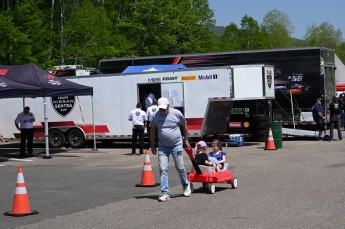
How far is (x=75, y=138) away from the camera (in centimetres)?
2786

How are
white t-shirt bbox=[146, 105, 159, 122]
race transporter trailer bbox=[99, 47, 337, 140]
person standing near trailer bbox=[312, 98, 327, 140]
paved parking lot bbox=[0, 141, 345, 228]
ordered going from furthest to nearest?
race transporter trailer bbox=[99, 47, 337, 140] < person standing near trailer bbox=[312, 98, 327, 140] < white t-shirt bbox=[146, 105, 159, 122] < paved parking lot bbox=[0, 141, 345, 228]

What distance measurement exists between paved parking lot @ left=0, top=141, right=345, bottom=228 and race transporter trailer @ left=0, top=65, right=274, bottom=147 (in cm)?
463

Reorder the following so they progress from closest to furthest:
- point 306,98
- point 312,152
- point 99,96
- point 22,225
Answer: point 22,225 → point 312,152 → point 99,96 → point 306,98

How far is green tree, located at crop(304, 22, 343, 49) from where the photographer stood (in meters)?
123

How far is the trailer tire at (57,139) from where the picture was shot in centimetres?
2792

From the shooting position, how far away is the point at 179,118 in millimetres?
13078

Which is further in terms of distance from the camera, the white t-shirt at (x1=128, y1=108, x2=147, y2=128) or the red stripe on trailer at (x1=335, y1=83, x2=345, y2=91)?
the red stripe on trailer at (x1=335, y1=83, x2=345, y2=91)

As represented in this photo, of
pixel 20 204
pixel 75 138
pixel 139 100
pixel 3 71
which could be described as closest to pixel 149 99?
pixel 139 100

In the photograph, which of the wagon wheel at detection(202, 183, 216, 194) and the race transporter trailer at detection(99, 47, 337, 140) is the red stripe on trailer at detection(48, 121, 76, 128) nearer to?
the race transporter trailer at detection(99, 47, 337, 140)

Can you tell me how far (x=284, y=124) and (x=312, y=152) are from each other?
7172 mm

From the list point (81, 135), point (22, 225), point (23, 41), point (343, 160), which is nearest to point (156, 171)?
point (343, 160)

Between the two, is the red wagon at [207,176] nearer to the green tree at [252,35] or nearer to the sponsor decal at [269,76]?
the sponsor decal at [269,76]

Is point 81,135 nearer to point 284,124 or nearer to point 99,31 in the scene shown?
point 284,124

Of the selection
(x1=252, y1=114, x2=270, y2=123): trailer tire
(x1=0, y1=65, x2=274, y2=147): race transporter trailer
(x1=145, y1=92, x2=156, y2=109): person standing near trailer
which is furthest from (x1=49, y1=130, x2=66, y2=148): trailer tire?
(x1=252, y1=114, x2=270, y2=123): trailer tire
